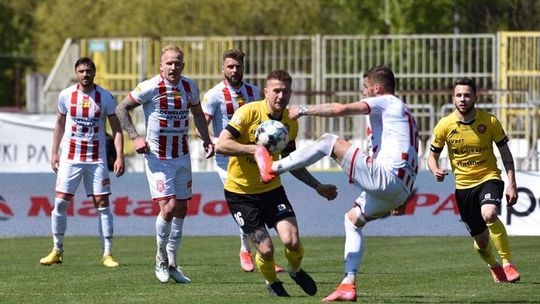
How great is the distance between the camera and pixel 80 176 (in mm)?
16078

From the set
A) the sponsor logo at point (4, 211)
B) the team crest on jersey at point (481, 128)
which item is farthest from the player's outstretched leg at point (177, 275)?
the sponsor logo at point (4, 211)

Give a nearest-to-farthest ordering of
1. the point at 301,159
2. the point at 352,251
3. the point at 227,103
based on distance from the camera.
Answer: the point at 301,159 → the point at 352,251 → the point at 227,103

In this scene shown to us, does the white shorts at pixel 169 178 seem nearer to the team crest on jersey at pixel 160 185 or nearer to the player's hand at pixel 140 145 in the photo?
the team crest on jersey at pixel 160 185

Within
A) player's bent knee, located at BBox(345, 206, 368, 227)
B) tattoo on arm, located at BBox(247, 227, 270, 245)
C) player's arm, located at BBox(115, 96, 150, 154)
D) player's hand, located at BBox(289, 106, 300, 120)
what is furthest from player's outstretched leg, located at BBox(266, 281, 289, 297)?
player's arm, located at BBox(115, 96, 150, 154)

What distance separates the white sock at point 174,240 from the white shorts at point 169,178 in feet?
0.98

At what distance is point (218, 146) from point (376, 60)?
16641 millimetres

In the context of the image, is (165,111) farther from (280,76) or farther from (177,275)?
(280,76)

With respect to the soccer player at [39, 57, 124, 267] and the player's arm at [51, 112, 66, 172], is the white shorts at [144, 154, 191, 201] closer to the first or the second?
the soccer player at [39, 57, 124, 267]

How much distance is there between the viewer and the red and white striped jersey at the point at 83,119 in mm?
15930

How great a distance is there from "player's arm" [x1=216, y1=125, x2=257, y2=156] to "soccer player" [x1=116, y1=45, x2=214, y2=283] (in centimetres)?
Answer: 176

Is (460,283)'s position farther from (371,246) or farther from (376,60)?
(376,60)

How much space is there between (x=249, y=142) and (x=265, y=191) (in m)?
0.47

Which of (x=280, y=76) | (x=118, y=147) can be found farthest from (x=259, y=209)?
(x=118, y=147)

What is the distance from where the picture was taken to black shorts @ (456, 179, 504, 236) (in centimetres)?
1397
